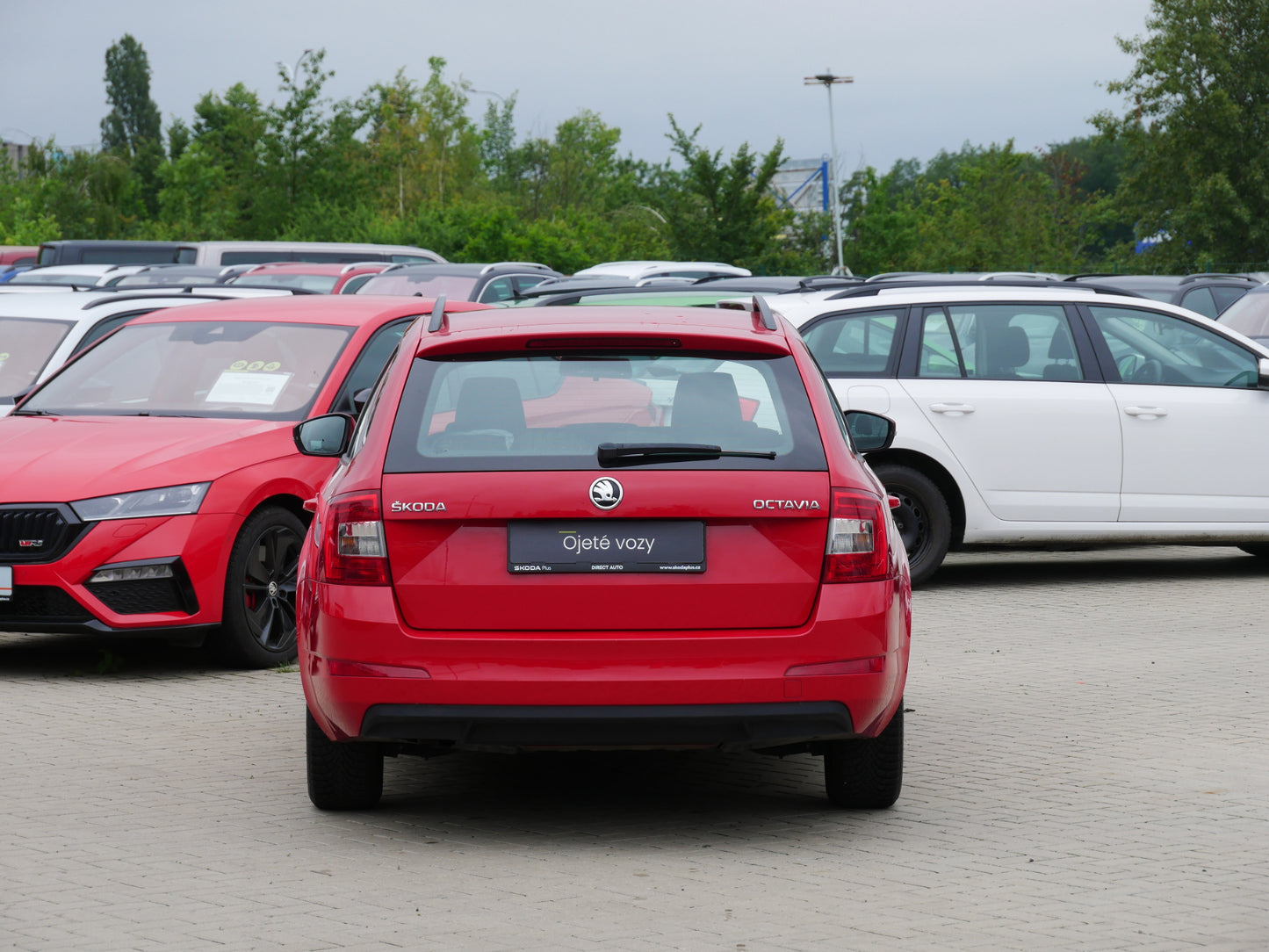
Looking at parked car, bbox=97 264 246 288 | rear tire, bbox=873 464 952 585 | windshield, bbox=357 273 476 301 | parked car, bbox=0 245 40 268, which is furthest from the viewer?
parked car, bbox=0 245 40 268

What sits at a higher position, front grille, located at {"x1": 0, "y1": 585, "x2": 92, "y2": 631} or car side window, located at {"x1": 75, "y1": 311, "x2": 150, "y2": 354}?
A: car side window, located at {"x1": 75, "y1": 311, "x2": 150, "y2": 354}

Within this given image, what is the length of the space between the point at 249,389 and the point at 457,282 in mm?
14840

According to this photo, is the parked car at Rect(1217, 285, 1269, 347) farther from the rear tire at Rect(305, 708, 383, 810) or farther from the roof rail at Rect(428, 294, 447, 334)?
the rear tire at Rect(305, 708, 383, 810)

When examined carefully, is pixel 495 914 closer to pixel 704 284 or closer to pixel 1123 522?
pixel 1123 522

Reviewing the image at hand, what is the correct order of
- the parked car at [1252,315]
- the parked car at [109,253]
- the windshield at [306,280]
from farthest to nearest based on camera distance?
the parked car at [109,253]
the windshield at [306,280]
the parked car at [1252,315]

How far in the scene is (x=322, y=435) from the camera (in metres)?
6.88

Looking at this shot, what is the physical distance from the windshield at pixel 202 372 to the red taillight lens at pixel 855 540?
414 centimetres

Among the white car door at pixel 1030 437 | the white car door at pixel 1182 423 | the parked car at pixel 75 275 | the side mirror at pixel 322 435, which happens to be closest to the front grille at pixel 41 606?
the side mirror at pixel 322 435

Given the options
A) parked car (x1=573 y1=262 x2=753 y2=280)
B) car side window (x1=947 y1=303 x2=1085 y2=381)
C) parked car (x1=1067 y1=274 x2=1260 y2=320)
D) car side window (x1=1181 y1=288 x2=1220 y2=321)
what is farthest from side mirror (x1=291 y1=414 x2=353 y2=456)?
parked car (x1=573 y1=262 x2=753 y2=280)

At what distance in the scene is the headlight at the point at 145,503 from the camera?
25.4ft

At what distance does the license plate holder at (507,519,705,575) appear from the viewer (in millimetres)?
4902

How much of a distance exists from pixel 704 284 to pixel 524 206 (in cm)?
4754

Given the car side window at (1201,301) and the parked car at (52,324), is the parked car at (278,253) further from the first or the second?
the parked car at (52,324)

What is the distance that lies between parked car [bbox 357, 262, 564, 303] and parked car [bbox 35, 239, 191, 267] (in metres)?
13.5
